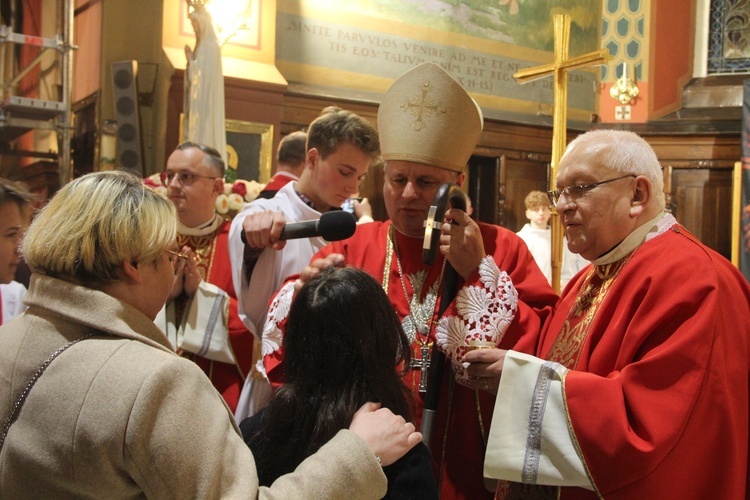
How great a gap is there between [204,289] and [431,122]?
113 centimetres

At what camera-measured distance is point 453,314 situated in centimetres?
229

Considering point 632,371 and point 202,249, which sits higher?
point 202,249

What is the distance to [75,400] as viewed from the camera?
4.26ft

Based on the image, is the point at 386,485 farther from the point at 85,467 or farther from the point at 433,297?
the point at 433,297

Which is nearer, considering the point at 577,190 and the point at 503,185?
the point at 577,190

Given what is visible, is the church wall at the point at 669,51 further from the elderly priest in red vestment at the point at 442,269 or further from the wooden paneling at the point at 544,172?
the elderly priest in red vestment at the point at 442,269

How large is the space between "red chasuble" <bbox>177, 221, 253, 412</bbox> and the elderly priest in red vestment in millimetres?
649

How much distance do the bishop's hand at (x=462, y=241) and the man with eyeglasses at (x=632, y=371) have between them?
0.26 metres

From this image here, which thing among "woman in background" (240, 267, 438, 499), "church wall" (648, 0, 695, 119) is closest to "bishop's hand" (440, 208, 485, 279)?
"woman in background" (240, 267, 438, 499)

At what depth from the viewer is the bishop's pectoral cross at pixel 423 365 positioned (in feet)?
7.66

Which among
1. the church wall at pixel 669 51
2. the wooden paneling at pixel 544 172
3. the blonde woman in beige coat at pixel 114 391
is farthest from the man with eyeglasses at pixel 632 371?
the church wall at pixel 669 51

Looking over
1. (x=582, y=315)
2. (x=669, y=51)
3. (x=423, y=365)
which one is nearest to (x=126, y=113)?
(x=423, y=365)

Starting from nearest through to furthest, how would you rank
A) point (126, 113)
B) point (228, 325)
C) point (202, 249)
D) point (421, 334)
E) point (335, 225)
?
1. point (335, 225)
2. point (421, 334)
3. point (228, 325)
4. point (202, 249)
5. point (126, 113)

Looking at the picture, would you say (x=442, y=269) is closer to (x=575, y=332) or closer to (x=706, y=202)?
(x=575, y=332)
